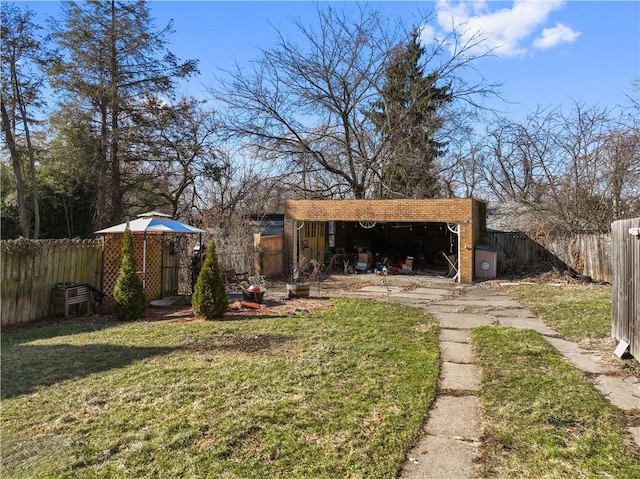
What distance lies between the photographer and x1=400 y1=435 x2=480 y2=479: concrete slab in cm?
291

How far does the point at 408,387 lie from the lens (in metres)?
4.52

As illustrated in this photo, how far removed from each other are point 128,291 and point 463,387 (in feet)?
22.9

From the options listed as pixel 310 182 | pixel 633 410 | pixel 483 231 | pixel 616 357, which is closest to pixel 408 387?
pixel 633 410

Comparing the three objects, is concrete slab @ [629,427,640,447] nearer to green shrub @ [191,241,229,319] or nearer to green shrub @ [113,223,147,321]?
green shrub @ [191,241,229,319]

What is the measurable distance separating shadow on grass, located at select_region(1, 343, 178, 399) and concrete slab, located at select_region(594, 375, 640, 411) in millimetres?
5206

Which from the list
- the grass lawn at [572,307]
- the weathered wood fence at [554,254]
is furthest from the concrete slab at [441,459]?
the weathered wood fence at [554,254]

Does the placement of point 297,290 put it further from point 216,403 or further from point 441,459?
point 441,459

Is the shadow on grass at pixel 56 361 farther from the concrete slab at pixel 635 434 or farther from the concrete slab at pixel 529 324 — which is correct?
the concrete slab at pixel 529 324

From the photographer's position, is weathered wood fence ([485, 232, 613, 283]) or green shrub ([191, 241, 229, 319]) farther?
weathered wood fence ([485, 232, 613, 283])

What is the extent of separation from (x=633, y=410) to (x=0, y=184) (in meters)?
23.8

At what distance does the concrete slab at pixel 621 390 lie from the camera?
4172 mm

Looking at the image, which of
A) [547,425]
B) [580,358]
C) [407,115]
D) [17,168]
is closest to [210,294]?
[580,358]

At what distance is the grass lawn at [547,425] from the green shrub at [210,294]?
5.17 m

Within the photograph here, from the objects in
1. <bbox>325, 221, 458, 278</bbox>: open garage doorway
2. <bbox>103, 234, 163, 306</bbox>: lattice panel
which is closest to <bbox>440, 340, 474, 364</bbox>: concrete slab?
→ <bbox>103, 234, 163, 306</bbox>: lattice panel
